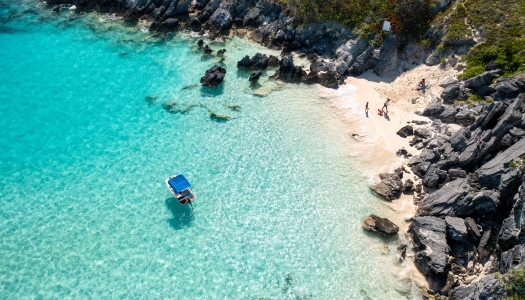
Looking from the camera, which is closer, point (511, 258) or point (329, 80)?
point (511, 258)

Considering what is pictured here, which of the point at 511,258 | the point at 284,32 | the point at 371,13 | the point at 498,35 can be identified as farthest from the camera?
the point at 284,32

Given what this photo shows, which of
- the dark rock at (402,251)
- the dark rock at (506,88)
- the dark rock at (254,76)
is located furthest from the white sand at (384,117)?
the dark rock at (254,76)

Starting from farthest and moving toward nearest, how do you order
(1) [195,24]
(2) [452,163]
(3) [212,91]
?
(1) [195,24], (3) [212,91], (2) [452,163]

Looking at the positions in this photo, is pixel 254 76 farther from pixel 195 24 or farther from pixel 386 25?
pixel 386 25

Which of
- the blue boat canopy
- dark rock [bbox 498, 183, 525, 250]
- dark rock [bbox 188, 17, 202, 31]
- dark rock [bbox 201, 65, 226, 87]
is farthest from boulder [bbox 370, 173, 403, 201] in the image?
dark rock [bbox 188, 17, 202, 31]

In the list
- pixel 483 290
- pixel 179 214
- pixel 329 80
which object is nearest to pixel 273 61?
pixel 329 80

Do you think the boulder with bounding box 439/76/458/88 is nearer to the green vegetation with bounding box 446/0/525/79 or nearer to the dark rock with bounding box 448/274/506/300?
the green vegetation with bounding box 446/0/525/79

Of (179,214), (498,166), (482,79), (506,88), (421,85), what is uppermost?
(506,88)

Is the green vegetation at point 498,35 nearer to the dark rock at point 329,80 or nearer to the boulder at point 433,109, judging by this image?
the boulder at point 433,109
